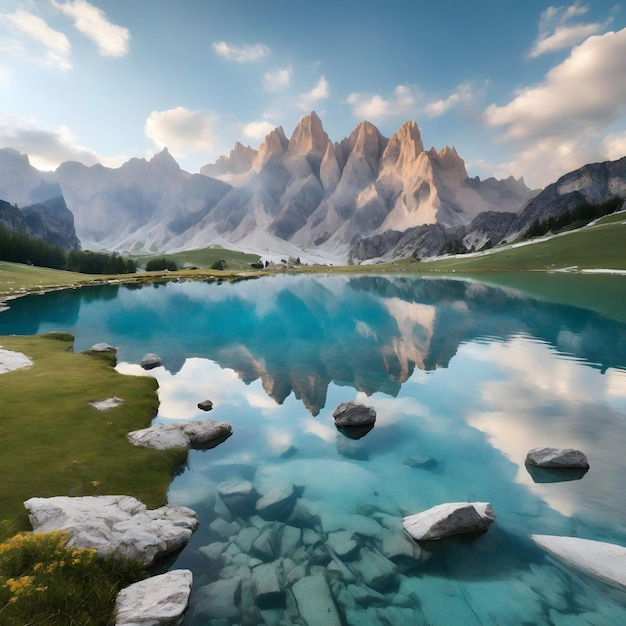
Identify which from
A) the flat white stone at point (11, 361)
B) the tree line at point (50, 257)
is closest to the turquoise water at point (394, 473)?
the flat white stone at point (11, 361)

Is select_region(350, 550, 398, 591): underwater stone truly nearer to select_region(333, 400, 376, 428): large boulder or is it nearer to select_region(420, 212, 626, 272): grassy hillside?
select_region(333, 400, 376, 428): large boulder

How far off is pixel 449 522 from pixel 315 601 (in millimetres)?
5382

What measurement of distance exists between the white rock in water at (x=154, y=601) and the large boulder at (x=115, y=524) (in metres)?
1.25

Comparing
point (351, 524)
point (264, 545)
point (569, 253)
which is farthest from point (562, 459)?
point (569, 253)

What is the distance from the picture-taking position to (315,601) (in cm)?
1061

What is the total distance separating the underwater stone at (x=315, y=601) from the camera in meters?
10.1

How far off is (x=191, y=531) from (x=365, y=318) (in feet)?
174

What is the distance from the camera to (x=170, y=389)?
96.5 feet

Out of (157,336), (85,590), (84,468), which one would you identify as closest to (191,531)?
(85,590)

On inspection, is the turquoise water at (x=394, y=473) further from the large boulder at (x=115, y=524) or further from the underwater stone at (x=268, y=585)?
the large boulder at (x=115, y=524)

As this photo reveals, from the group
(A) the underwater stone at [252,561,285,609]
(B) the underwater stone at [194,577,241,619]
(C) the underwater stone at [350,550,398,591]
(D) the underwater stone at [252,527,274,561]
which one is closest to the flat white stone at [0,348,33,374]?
(D) the underwater stone at [252,527,274,561]

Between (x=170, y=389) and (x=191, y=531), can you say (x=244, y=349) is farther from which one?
(x=191, y=531)

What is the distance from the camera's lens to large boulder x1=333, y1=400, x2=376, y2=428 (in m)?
22.8

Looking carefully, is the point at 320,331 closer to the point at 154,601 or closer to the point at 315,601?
the point at 315,601
